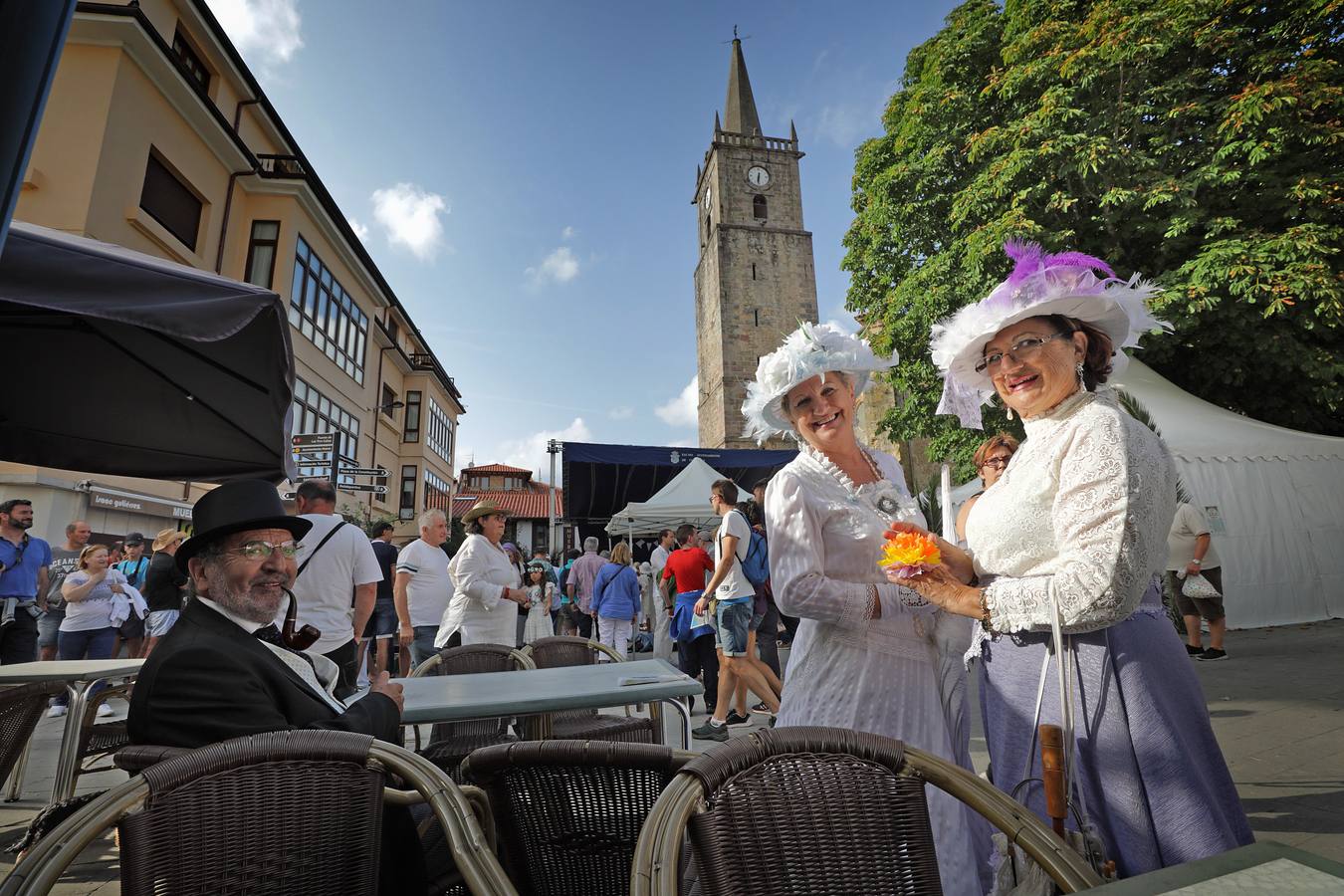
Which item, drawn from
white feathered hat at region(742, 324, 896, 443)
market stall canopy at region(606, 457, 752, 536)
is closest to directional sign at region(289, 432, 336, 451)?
market stall canopy at region(606, 457, 752, 536)

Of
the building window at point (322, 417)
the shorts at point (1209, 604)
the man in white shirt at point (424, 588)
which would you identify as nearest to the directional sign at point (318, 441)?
the man in white shirt at point (424, 588)

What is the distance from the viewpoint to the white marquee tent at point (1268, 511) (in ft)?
30.4

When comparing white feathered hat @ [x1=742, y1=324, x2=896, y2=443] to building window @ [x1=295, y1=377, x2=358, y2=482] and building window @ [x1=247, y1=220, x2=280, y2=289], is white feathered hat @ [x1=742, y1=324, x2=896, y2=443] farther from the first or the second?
building window @ [x1=247, y1=220, x2=280, y2=289]

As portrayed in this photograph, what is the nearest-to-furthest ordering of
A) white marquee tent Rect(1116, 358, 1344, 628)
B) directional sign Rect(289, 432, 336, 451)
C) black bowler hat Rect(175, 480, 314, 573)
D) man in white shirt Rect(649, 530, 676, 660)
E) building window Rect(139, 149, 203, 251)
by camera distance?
black bowler hat Rect(175, 480, 314, 573) → white marquee tent Rect(1116, 358, 1344, 628) → directional sign Rect(289, 432, 336, 451) → man in white shirt Rect(649, 530, 676, 660) → building window Rect(139, 149, 203, 251)

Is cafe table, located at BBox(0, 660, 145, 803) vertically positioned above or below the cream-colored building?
below

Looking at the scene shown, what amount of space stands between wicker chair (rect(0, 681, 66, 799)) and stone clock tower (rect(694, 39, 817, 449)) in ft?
89.4

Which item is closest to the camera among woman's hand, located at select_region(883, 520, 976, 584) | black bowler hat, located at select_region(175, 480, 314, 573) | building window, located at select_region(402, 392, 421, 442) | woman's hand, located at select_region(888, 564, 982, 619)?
woman's hand, located at select_region(888, 564, 982, 619)

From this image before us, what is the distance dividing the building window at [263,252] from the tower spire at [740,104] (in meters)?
28.1

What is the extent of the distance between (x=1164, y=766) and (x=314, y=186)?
19530 mm

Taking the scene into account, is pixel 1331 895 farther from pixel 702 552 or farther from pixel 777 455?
pixel 777 455

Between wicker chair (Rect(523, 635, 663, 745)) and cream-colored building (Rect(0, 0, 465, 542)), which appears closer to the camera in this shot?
wicker chair (Rect(523, 635, 663, 745))

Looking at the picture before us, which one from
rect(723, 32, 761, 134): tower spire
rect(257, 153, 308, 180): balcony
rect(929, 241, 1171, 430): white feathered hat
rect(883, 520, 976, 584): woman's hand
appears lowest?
rect(883, 520, 976, 584): woman's hand

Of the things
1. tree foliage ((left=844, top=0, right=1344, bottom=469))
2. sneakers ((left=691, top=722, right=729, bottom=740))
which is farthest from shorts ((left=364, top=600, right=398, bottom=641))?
tree foliage ((left=844, top=0, right=1344, bottom=469))

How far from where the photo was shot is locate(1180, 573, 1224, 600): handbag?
682 cm
